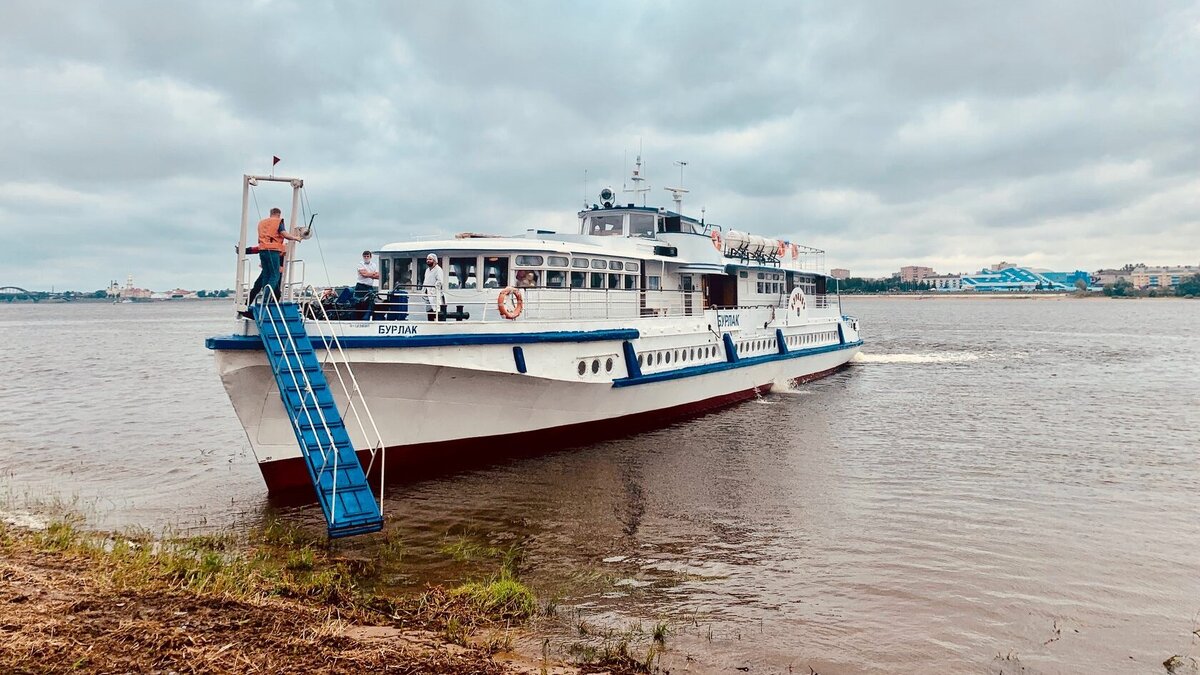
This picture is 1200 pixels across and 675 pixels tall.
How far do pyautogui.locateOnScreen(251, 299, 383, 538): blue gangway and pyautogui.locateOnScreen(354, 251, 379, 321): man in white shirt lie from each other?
145 centimetres

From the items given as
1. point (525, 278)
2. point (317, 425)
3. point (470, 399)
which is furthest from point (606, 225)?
point (317, 425)

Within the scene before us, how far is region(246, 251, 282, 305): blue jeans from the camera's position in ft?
40.7

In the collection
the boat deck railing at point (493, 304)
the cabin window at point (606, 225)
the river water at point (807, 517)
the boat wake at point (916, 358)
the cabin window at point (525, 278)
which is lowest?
the river water at point (807, 517)

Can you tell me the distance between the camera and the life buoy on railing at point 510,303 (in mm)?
15047

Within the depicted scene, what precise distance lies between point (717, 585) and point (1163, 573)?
20.5 ft

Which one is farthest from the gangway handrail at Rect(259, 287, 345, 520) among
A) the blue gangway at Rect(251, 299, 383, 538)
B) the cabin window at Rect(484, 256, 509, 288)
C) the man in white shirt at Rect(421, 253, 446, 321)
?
the cabin window at Rect(484, 256, 509, 288)

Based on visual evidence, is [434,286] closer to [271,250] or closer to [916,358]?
[271,250]

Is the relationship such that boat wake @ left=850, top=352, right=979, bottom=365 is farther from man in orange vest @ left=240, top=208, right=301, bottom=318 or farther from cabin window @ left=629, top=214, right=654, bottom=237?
man in orange vest @ left=240, top=208, right=301, bottom=318

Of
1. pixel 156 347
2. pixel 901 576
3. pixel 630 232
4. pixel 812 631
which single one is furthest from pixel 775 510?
pixel 156 347

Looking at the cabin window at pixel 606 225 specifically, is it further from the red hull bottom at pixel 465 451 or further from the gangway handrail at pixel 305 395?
the gangway handrail at pixel 305 395

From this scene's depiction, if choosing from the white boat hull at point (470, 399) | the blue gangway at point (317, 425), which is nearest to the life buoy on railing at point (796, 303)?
the white boat hull at point (470, 399)

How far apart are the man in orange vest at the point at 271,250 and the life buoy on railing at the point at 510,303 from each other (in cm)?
413

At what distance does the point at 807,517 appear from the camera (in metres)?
12.8

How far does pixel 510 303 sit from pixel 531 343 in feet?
3.08
